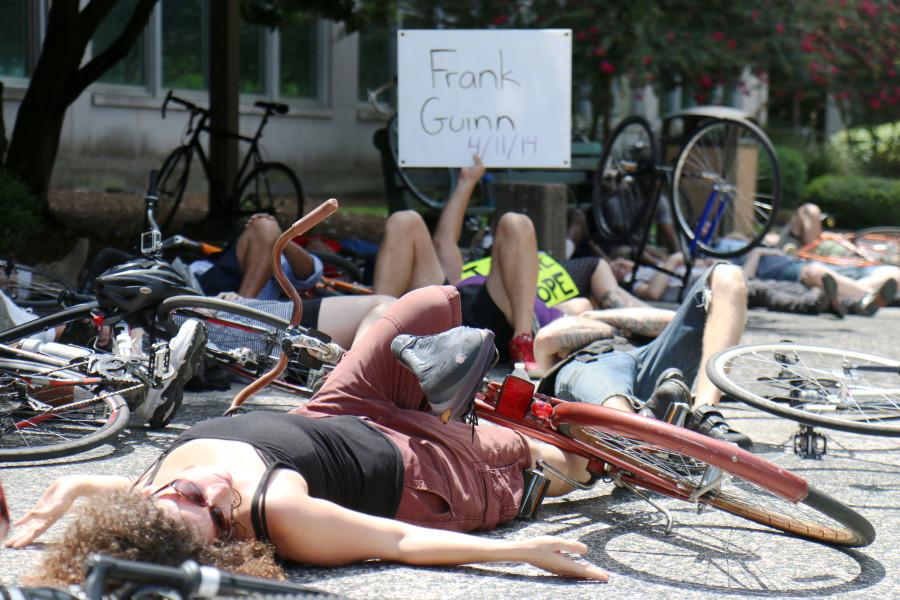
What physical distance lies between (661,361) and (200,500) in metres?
2.31

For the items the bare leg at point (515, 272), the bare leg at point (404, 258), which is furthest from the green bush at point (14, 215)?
the bare leg at point (515, 272)

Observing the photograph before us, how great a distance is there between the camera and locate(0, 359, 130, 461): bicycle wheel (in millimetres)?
4102

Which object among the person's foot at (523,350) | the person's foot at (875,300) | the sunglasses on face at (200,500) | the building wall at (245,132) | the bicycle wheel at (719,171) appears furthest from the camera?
the building wall at (245,132)

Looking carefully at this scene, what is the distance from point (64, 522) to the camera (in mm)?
3521

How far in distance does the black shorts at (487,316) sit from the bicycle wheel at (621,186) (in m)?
3.19

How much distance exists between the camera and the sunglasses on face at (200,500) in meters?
2.78

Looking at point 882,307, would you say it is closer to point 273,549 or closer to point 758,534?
point 758,534

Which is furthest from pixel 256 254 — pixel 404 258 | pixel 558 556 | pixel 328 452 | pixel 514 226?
pixel 558 556

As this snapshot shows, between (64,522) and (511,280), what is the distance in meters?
2.96

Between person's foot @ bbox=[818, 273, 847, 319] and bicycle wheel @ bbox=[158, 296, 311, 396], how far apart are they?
5573 millimetres

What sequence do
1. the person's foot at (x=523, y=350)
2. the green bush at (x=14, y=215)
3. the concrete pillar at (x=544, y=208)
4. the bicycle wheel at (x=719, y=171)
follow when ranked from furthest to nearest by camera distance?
the concrete pillar at (x=544, y=208)
the bicycle wheel at (x=719, y=171)
the green bush at (x=14, y=215)
the person's foot at (x=523, y=350)

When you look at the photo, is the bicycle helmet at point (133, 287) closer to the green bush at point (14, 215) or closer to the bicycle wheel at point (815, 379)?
the bicycle wheel at point (815, 379)

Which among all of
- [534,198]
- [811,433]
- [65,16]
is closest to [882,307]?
[534,198]

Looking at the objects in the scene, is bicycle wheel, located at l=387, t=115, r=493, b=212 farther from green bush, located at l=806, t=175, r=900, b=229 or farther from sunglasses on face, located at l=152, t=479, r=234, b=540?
green bush, located at l=806, t=175, r=900, b=229
